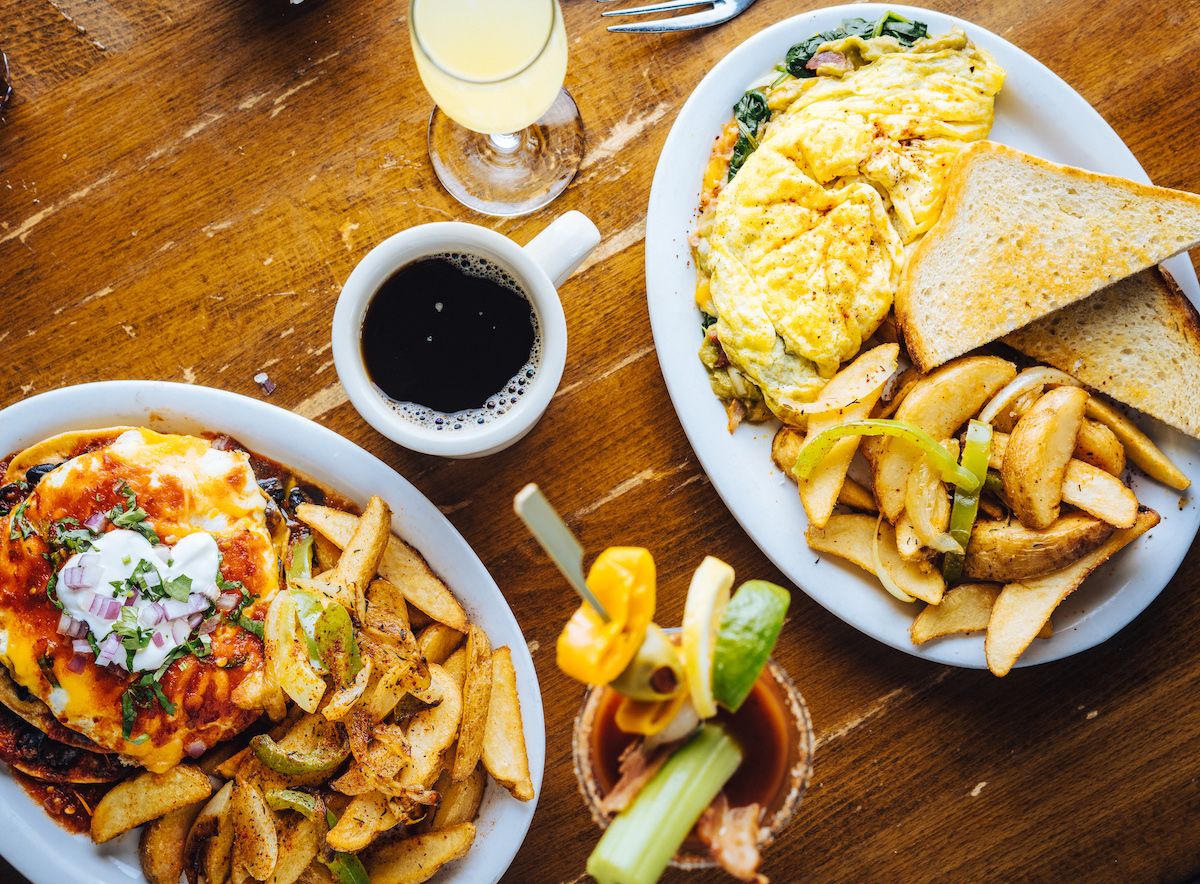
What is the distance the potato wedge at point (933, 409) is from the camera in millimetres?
2012

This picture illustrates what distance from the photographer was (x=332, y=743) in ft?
6.34

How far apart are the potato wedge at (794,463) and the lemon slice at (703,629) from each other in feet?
2.34

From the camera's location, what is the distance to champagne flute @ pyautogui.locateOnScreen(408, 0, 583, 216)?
1894 mm

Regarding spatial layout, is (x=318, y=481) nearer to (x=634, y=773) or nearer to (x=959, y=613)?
(x=634, y=773)

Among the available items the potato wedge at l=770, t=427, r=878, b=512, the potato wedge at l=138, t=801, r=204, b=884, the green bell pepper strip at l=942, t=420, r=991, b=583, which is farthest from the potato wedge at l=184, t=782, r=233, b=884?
the green bell pepper strip at l=942, t=420, r=991, b=583

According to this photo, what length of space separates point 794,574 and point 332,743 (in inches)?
42.6

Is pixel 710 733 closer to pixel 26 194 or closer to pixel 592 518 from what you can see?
pixel 592 518

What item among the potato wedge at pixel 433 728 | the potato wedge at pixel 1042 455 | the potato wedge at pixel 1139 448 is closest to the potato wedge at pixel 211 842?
the potato wedge at pixel 433 728

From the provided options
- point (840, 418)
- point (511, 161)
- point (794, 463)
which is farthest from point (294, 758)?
point (511, 161)

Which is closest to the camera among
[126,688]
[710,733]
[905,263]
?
[710,733]

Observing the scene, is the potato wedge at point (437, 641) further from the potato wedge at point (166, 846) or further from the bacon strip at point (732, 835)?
the bacon strip at point (732, 835)

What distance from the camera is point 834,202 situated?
2047 mm

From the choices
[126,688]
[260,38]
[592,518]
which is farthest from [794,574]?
[260,38]

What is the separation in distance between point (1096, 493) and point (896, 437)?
45cm
